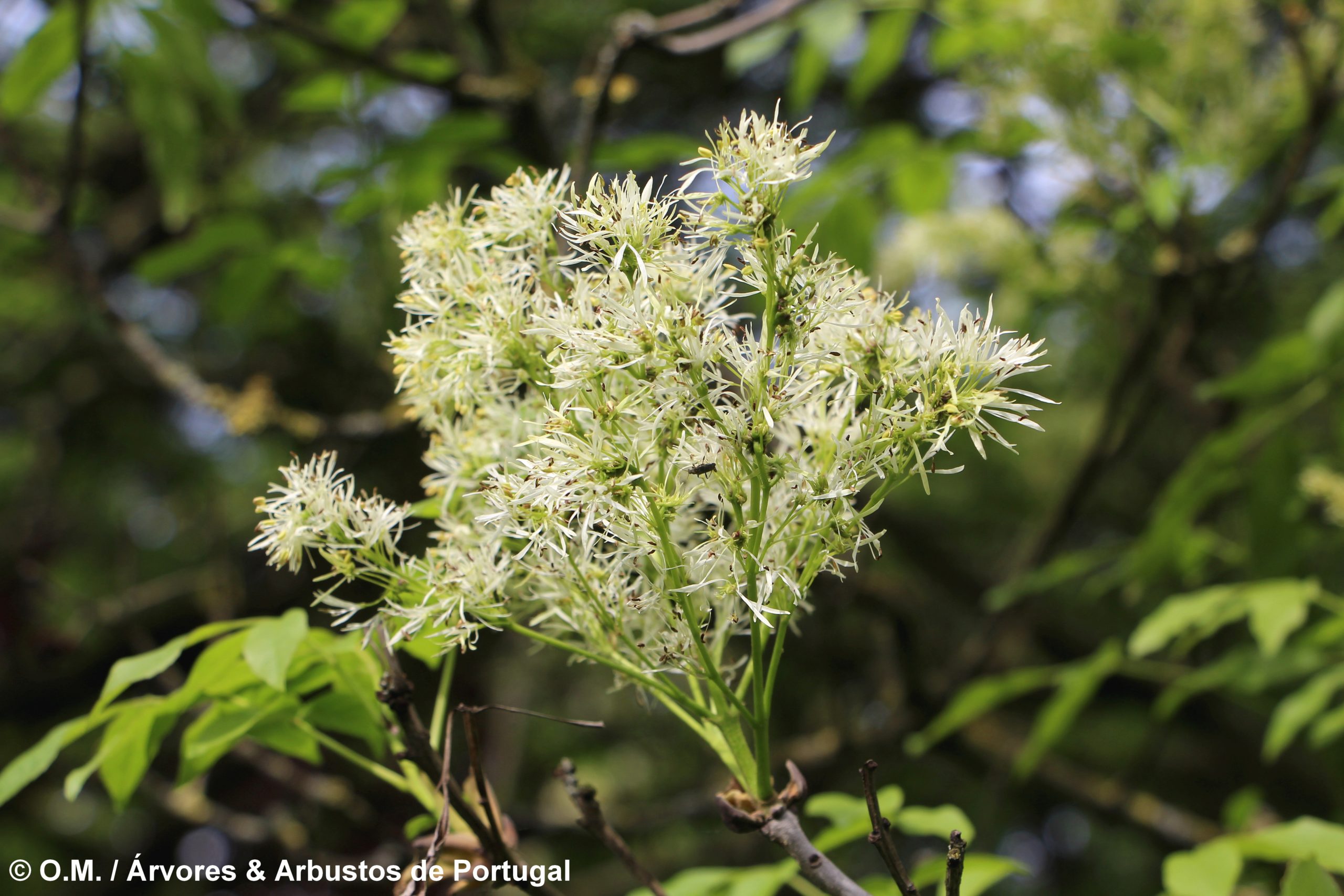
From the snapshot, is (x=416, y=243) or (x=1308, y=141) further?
(x=1308, y=141)

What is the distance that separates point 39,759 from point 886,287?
3864mm

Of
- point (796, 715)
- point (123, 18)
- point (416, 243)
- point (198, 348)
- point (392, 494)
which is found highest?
point (198, 348)

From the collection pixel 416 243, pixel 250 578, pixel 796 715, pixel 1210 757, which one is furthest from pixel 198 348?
pixel 1210 757

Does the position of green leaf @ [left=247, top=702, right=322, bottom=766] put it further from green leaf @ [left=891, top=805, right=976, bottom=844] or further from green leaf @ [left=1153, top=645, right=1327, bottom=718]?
green leaf @ [left=1153, top=645, right=1327, bottom=718]

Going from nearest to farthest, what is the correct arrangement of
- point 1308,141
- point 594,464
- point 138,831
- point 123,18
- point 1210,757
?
point 594,464, point 1308,141, point 123,18, point 1210,757, point 138,831

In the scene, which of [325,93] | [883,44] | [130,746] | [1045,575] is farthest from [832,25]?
[130,746]

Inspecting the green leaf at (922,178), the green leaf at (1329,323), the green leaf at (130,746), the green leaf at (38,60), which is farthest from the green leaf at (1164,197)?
the green leaf at (38,60)

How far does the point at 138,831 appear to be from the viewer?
5.70 metres

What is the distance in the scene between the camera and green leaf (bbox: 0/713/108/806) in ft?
4.18

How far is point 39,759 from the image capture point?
4.37 feet

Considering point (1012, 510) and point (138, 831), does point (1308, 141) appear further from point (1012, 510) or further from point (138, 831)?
point (138, 831)

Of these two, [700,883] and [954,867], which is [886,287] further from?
[954,867]

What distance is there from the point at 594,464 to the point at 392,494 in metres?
3.22

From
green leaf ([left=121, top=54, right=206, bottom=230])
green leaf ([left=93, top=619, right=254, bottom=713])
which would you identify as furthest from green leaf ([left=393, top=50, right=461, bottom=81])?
green leaf ([left=93, top=619, right=254, bottom=713])
